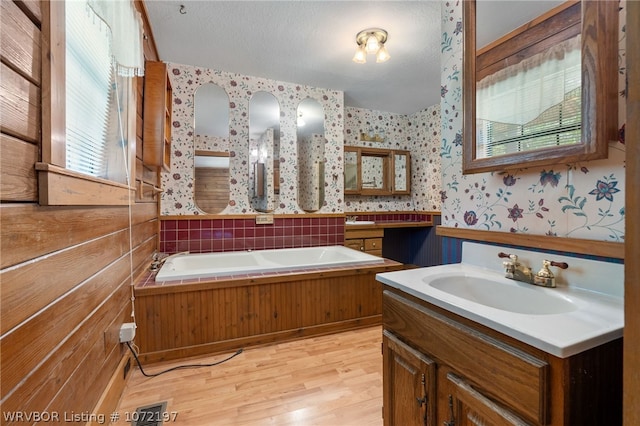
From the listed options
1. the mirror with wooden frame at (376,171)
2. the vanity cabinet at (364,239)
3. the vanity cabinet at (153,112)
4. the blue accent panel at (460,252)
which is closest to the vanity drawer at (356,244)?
the vanity cabinet at (364,239)

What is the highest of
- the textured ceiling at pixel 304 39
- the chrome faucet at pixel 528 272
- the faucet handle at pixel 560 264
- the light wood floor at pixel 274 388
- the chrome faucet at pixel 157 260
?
the textured ceiling at pixel 304 39

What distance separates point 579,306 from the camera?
0.76 meters

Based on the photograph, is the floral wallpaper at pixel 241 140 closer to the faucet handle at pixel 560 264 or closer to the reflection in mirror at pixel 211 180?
the reflection in mirror at pixel 211 180

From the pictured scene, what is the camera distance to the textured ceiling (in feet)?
6.52

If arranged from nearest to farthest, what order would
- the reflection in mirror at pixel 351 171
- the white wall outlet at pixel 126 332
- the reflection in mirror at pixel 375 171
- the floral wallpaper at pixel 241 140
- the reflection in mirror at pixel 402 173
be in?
the white wall outlet at pixel 126 332, the floral wallpaper at pixel 241 140, the reflection in mirror at pixel 351 171, the reflection in mirror at pixel 375 171, the reflection in mirror at pixel 402 173

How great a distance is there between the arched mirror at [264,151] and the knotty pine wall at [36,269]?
1935mm

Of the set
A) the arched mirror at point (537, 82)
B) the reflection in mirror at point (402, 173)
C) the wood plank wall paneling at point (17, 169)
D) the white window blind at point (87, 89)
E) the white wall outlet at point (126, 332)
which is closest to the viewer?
the wood plank wall paneling at point (17, 169)

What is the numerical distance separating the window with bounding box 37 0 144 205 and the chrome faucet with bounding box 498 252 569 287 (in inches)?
60.9

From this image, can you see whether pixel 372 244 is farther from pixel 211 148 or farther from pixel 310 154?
pixel 211 148

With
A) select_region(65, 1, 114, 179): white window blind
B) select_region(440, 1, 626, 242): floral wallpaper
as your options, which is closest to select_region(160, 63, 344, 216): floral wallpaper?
select_region(65, 1, 114, 179): white window blind

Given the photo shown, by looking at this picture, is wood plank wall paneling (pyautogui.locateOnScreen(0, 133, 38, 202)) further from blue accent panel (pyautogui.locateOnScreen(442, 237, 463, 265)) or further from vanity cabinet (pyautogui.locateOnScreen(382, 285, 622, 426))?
blue accent panel (pyautogui.locateOnScreen(442, 237, 463, 265))

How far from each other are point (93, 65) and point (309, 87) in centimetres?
255

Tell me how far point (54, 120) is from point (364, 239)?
3187 mm

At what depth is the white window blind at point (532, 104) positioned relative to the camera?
887mm
